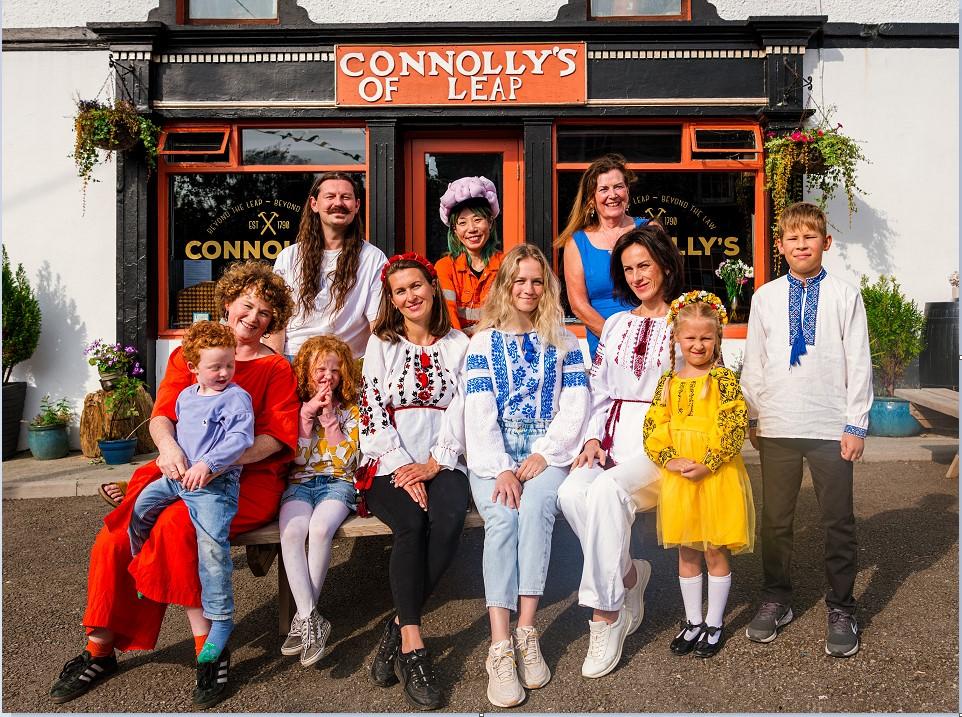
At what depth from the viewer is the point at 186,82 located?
23.5 ft

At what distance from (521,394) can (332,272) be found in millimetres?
1306

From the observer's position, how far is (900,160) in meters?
7.30

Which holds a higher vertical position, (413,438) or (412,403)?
(412,403)

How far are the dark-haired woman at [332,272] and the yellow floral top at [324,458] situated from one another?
63 cm

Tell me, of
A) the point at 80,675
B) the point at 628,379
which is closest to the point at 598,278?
the point at 628,379

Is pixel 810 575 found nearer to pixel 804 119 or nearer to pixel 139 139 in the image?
pixel 804 119

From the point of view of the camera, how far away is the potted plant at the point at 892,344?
23.1 ft

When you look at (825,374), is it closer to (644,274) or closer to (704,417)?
(704,417)

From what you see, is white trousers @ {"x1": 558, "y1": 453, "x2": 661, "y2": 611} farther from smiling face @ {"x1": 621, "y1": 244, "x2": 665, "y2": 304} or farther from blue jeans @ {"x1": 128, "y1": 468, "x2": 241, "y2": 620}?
blue jeans @ {"x1": 128, "y1": 468, "x2": 241, "y2": 620}

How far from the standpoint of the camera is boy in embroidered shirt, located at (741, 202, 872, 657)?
313 cm

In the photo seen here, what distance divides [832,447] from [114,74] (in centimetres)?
719

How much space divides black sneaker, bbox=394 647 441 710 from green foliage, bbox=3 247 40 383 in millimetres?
5936

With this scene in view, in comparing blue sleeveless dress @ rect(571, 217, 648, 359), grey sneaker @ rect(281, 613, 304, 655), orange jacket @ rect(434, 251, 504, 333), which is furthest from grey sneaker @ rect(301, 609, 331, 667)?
blue sleeveless dress @ rect(571, 217, 648, 359)

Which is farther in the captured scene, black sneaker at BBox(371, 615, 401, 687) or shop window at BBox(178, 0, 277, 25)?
shop window at BBox(178, 0, 277, 25)
